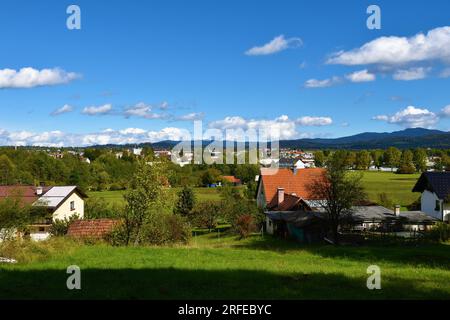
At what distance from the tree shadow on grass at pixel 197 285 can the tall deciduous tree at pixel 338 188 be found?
1519 centimetres

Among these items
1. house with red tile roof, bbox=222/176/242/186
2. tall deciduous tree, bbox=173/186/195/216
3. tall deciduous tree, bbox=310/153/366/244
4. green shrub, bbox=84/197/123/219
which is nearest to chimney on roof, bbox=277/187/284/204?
tall deciduous tree, bbox=173/186/195/216

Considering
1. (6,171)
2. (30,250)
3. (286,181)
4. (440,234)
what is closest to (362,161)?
(286,181)

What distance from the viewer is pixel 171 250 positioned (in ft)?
60.4

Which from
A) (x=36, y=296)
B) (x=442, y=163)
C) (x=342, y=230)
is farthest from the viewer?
(x=442, y=163)

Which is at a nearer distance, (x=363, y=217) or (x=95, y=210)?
(x=363, y=217)

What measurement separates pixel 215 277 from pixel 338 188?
658 inches

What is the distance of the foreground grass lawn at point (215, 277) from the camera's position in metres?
9.77

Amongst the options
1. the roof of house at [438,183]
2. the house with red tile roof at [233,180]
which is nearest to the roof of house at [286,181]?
the roof of house at [438,183]

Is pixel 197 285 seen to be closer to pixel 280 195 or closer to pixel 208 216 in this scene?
pixel 280 195

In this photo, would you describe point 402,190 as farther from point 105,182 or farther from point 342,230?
point 105,182

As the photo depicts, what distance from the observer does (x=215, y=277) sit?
11.7 m

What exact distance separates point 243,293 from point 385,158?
472 feet

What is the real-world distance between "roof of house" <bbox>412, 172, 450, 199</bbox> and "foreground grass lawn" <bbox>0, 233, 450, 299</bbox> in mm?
26635

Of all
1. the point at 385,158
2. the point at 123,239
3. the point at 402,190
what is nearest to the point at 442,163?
the point at 385,158
